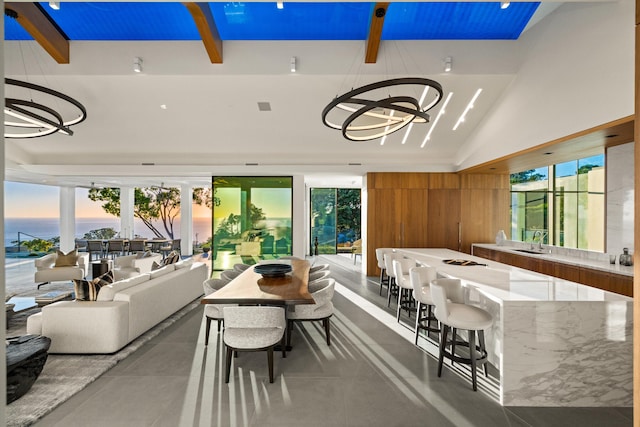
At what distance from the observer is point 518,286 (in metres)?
3.30

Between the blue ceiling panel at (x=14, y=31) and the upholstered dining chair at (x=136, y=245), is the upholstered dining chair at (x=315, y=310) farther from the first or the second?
the upholstered dining chair at (x=136, y=245)

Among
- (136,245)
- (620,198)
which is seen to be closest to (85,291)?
(620,198)

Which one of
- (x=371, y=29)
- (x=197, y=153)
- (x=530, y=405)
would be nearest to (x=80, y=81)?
(x=197, y=153)

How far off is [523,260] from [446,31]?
4328mm

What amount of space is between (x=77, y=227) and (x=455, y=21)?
61.9ft

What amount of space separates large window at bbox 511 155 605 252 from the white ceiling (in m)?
2.84

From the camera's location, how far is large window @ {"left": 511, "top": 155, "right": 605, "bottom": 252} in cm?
741

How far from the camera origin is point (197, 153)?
8.60 metres

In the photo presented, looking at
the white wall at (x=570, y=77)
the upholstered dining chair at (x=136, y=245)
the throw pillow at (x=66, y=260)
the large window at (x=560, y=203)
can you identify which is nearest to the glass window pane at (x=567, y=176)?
the large window at (x=560, y=203)

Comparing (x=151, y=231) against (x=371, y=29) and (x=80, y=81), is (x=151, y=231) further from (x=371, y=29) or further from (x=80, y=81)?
(x=371, y=29)

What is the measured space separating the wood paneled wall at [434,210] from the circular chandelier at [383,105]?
1.84 m

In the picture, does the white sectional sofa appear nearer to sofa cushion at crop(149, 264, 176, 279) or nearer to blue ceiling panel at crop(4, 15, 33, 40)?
sofa cushion at crop(149, 264, 176, 279)

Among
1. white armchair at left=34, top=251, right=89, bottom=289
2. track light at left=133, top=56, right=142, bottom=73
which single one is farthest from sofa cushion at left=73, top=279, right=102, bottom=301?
white armchair at left=34, top=251, right=89, bottom=289

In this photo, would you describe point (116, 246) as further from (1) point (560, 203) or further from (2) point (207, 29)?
(1) point (560, 203)
